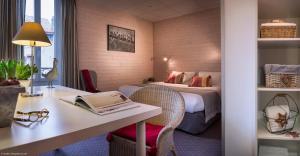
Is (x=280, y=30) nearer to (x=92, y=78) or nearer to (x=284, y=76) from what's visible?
(x=284, y=76)

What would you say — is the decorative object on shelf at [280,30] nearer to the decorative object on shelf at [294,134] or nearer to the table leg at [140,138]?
the decorative object on shelf at [294,134]

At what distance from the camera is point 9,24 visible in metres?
3.24

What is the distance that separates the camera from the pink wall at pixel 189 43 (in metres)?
4.76

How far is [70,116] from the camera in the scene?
0.88m

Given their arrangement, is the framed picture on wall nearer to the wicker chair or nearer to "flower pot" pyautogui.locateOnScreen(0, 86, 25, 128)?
the wicker chair

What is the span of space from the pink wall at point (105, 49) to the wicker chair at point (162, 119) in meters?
3.11

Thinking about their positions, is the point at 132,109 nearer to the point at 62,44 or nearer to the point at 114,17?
the point at 62,44

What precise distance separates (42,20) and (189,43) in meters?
3.44

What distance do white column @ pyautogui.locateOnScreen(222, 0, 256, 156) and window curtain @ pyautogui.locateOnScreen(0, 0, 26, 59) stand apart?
130 inches

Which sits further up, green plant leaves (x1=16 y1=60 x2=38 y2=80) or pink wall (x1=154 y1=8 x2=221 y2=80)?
pink wall (x1=154 y1=8 x2=221 y2=80)

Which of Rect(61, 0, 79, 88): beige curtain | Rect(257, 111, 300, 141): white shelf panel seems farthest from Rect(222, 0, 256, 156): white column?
Rect(61, 0, 79, 88): beige curtain

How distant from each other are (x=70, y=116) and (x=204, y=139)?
91.2 inches

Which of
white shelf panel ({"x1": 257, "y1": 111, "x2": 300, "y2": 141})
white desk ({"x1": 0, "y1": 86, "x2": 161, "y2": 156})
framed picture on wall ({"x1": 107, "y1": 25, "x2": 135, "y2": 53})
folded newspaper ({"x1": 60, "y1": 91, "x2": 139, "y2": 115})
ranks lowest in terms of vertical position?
white shelf panel ({"x1": 257, "y1": 111, "x2": 300, "y2": 141})

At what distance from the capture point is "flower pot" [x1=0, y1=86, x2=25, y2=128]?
2.30 ft
